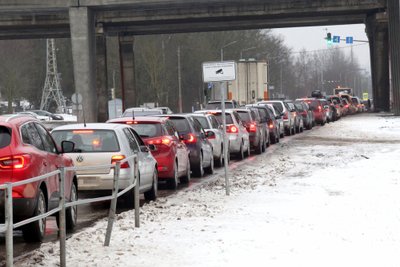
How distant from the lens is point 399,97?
2391 inches

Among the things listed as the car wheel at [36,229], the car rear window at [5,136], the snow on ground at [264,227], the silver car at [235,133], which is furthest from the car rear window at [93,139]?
the silver car at [235,133]

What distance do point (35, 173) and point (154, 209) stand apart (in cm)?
359

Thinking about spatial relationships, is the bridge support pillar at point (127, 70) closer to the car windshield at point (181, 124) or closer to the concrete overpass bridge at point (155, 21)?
the concrete overpass bridge at point (155, 21)

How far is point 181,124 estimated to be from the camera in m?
22.4

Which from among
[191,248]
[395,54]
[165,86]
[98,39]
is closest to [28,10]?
[98,39]

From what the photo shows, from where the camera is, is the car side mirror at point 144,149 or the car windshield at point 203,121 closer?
the car side mirror at point 144,149

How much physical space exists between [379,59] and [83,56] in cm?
2590

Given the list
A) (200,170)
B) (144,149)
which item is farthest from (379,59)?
(144,149)

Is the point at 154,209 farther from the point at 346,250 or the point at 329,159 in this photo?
the point at 329,159

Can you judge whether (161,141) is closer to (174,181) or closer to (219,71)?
(174,181)

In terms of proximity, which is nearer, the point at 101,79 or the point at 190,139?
the point at 190,139

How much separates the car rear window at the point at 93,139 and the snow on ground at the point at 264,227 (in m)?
1.23

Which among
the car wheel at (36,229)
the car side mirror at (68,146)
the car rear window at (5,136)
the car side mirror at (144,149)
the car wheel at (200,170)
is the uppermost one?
the car rear window at (5,136)

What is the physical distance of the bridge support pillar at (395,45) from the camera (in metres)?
59.1
